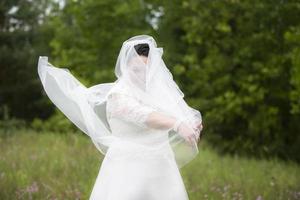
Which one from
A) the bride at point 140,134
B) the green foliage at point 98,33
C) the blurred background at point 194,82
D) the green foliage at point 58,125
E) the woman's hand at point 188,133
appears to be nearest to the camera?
the woman's hand at point 188,133

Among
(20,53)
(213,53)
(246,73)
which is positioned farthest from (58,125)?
(246,73)

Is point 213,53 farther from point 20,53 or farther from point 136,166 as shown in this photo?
point 136,166

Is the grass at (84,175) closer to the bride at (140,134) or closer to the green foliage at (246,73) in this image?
the green foliage at (246,73)

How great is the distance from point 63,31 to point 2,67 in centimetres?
262

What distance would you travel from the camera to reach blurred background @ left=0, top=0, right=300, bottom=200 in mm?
8383

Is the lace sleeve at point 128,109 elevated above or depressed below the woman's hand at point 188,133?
above

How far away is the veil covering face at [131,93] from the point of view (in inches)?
164

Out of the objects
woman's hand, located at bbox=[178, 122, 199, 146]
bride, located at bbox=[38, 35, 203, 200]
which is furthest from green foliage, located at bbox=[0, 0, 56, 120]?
woman's hand, located at bbox=[178, 122, 199, 146]

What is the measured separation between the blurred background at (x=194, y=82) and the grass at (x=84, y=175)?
2 cm

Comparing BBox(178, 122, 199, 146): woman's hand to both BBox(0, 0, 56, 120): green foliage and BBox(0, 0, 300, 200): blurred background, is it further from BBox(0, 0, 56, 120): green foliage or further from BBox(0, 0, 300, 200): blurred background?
BBox(0, 0, 56, 120): green foliage

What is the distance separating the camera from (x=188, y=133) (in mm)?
3787

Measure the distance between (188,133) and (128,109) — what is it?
1.56 feet

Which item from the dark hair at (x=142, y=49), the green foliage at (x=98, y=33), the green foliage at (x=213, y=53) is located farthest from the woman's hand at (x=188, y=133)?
the green foliage at (x=98, y=33)

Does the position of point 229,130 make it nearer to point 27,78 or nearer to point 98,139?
point 27,78
